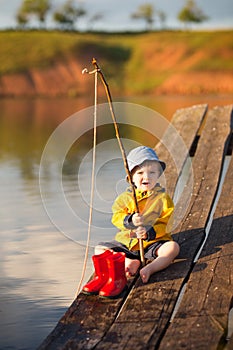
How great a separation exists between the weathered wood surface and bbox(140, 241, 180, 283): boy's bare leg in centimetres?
14

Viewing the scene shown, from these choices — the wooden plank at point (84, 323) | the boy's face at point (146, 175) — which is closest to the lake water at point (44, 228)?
the wooden plank at point (84, 323)

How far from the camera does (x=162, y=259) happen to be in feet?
14.0

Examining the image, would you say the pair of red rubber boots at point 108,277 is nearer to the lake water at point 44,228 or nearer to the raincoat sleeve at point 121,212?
the lake water at point 44,228

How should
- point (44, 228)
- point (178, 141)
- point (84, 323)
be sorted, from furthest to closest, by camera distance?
point (178, 141) → point (44, 228) → point (84, 323)

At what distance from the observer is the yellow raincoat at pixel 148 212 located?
444 cm

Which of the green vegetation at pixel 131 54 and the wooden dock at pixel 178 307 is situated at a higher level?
the green vegetation at pixel 131 54

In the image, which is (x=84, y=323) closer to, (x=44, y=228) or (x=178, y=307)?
(x=178, y=307)

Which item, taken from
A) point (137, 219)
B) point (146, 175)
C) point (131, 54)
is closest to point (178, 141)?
point (146, 175)

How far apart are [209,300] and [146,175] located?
0.98 meters

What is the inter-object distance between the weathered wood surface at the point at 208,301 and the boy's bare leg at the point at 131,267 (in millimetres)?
301

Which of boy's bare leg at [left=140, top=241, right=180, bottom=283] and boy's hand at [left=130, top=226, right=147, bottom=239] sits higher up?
boy's hand at [left=130, top=226, right=147, bottom=239]

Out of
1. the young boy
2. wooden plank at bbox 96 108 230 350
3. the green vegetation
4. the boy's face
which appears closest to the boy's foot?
the young boy

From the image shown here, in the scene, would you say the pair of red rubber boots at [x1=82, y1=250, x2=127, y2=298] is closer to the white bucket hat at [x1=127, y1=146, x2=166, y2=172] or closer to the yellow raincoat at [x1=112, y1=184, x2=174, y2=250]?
the yellow raincoat at [x1=112, y1=184, x2=174, y2=250]

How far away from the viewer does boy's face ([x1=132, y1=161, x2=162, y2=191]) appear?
4.55m
